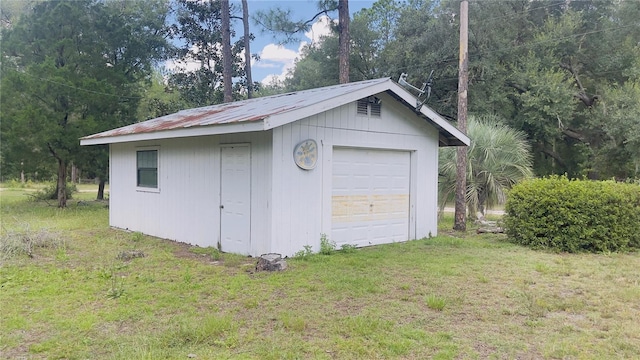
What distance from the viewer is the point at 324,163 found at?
7297 mm

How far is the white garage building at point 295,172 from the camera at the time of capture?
22.1 ft

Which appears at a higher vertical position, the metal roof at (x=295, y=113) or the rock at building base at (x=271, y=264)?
the metal roof at (x=295, y=113)

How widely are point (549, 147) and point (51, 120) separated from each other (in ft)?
69.1

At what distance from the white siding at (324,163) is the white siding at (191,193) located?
0.83ft

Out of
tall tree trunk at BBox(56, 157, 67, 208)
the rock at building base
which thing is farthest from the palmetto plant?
tall tree trunk at BBox(56, 157, 67, 208)

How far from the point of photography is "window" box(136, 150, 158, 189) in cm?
934

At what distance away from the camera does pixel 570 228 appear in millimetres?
7777

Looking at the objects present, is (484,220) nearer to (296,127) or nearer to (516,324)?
(296,127)

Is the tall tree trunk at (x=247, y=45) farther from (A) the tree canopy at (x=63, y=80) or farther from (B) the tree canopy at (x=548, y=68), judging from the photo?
(B) the tree canopy at (x=548, y=68)

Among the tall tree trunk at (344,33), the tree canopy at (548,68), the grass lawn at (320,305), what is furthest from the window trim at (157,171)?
the tree canopy at (548,68)

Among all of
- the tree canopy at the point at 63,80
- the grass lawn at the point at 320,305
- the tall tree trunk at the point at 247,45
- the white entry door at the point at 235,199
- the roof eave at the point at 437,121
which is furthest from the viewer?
the tall tree trunk at the point at 247,45

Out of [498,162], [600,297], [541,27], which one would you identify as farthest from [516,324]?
[541,27]

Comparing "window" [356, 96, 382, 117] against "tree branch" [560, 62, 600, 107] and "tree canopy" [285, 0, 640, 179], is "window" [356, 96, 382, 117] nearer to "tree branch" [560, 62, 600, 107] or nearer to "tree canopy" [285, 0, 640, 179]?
"tree canopy" [285, 0, 640, 179]

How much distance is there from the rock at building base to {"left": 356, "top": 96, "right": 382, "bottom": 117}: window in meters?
3.17
